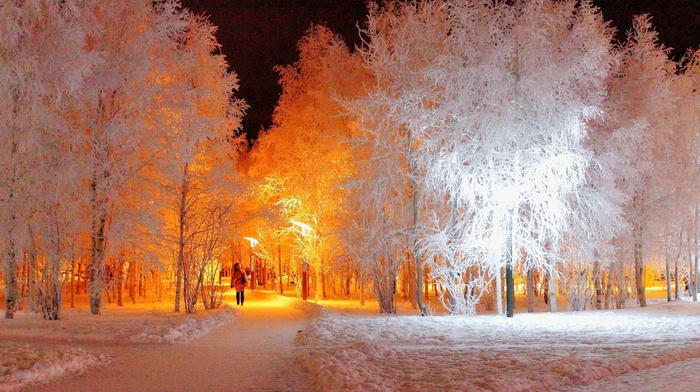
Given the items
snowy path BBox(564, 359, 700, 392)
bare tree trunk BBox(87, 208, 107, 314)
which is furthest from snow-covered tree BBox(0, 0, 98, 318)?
snowy path BBox(564, 359, 700, 392)

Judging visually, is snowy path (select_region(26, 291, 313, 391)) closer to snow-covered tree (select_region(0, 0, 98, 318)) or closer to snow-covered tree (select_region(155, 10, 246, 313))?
snow-covered tree (select_region(0, 0, 98, 318))

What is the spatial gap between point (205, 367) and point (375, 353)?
2.58 meters

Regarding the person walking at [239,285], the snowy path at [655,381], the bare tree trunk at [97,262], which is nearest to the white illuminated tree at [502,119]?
the snowy path at [655,381]

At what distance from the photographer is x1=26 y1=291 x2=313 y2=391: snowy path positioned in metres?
7.85

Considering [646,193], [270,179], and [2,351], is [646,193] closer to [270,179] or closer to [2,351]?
[270,179]

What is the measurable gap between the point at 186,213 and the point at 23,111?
711cm

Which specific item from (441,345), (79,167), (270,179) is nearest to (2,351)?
(79,167)

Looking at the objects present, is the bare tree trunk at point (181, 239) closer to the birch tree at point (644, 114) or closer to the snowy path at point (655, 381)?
the snowy path at point (655, 381)

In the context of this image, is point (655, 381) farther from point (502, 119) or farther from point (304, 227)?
point (304, 227)

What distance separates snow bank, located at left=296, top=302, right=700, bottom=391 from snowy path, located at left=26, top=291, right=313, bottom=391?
1.54 feet

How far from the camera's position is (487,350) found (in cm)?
1024

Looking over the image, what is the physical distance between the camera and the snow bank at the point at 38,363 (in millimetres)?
7698

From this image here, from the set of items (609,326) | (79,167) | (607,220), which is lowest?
(609,326)

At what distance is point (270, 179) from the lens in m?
28.2
